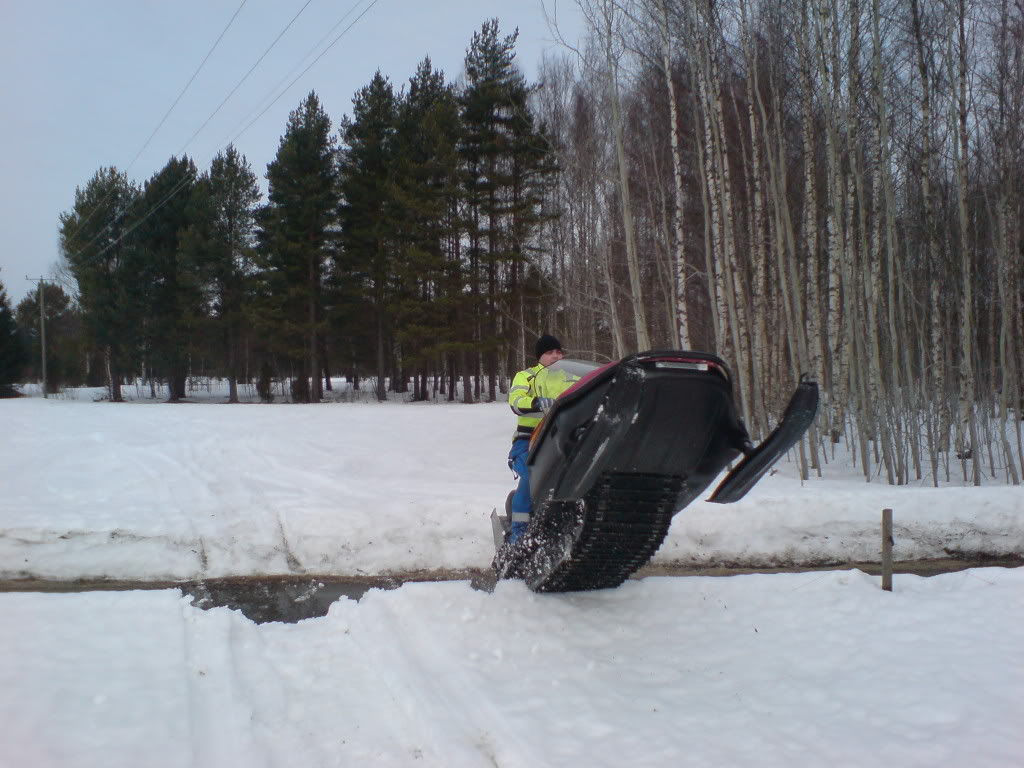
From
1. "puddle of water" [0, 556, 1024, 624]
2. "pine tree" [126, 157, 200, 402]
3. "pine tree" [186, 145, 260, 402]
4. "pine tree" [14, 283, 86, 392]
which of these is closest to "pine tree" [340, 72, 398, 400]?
"pine tree" [186, 145, 260, 402]

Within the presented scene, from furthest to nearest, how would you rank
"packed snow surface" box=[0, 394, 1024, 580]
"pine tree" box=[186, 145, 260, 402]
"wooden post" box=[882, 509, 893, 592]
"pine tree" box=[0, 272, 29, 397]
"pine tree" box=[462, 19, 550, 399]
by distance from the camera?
"pine tree" box=[0, 272, 29, 397]
"pine tree" box=[186, 145, 260, 402]
"pine tree" box=[462, 19, 550, 399]
"packed snow surface" box=[0, 394, 1024, 580]
"wooden post" box=[882, 509, 893, 592]

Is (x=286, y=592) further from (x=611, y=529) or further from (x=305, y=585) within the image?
(x=611, y=529)

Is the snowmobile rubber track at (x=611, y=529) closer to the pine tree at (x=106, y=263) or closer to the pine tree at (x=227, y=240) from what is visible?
the pine tree at (x=227, y=240)

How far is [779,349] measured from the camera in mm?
11734

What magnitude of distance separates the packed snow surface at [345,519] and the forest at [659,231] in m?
Answer: 1.64

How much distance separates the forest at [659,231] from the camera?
348 inches

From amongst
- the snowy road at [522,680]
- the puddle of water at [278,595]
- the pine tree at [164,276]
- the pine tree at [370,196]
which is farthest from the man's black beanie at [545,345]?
the pine tree at [164,276]

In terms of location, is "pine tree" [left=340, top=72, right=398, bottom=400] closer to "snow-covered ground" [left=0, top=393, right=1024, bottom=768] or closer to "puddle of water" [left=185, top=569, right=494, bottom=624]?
"snow-covered ground" [left=0, top=393, right=1024, bottom=768]

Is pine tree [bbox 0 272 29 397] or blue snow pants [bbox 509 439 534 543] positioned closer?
blue snow pants [bbox 509 439 534 543]

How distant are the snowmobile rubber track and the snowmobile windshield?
72 cm

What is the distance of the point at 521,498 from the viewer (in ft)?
14.6

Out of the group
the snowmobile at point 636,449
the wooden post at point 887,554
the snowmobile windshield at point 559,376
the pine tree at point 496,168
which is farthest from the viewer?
the pine tree at point 496,168

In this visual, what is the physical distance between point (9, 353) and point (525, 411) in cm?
3714

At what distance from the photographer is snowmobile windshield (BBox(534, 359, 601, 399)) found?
404 centimetres
